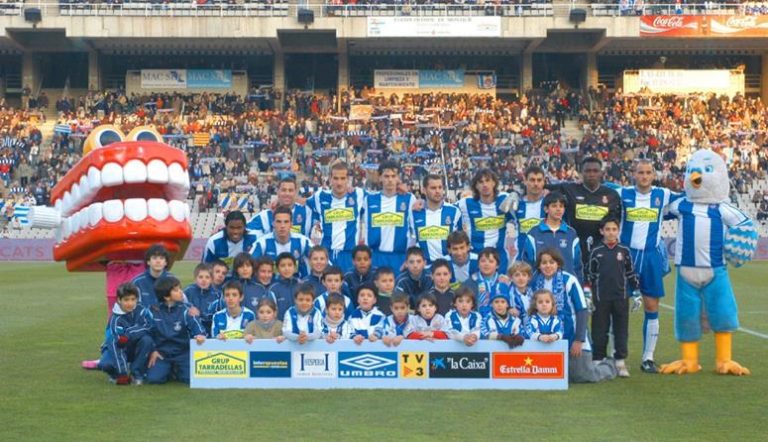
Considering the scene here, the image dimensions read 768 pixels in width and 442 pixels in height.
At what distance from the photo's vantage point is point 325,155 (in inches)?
1577

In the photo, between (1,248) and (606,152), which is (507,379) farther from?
(606,152)

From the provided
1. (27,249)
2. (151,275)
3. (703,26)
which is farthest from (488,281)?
(703,26)

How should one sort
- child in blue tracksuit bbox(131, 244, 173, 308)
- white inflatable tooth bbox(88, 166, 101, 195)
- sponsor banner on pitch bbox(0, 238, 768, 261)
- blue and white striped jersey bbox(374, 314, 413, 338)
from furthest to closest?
1. sponsor banner on pitch bbox(0, 238, 768, 261)
2. blue and white striped jersey bbox(374, 314, 413, 338)
3. child in blue tracksuit bbox(131, 244, 173, 308)
4. white inflatable tooth bbox(88, 166, 101, 195)

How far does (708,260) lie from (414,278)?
245cm

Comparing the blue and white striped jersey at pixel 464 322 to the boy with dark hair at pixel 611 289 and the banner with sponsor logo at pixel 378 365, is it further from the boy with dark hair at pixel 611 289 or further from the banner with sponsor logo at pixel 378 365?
the boy with dark hair at pixel 611 289

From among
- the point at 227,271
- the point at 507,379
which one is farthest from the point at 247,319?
the point at 507,379

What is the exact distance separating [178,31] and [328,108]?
6229mm

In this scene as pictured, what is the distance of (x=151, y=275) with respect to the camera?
30.5ft

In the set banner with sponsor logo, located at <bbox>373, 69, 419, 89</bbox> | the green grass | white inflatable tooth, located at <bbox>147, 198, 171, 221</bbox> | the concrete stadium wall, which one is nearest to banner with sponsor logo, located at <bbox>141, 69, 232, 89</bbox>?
the concrete stadium wall

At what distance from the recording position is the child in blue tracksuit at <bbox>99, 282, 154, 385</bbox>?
9094 mm

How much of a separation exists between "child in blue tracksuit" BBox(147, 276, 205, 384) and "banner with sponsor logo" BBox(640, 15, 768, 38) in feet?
121

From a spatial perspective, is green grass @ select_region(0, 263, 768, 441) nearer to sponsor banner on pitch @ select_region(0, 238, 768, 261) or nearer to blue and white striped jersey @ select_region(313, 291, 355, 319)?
blue and white striped jersey @ select_region(313, 291, 355, 319)

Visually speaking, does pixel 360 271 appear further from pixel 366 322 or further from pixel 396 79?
pixel 396 79

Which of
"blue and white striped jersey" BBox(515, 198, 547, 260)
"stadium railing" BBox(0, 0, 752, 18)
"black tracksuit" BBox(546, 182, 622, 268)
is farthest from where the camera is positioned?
"stadium railing" BBox(0, 0, 752, 18)
